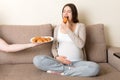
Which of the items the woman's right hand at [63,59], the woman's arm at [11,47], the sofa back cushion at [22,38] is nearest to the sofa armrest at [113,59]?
the woman's right hand at [63,59]

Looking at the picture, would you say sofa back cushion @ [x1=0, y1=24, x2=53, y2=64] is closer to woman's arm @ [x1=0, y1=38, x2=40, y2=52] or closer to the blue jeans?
woman's arm @ [x1=0, y1=38, x2=40, y2=52]

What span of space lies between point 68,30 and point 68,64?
0.34 metres

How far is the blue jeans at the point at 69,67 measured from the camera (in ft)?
6.49

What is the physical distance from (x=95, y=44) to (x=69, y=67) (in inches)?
20.2

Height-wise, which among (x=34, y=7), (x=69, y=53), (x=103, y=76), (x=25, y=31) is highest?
(x=34, y=7)

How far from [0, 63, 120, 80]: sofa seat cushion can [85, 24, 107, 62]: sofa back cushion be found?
177 millimetres

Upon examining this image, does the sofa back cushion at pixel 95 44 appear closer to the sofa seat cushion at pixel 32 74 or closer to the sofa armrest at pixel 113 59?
the sofa armrest at pixel 113 59

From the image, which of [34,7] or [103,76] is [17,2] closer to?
[34,7]

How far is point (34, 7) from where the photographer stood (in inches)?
102

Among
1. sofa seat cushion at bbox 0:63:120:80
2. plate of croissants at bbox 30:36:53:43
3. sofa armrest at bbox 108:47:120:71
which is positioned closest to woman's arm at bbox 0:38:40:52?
plate of croissants at bbox 30:36:53:43

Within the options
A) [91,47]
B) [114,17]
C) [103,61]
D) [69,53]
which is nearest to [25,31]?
[69,53]

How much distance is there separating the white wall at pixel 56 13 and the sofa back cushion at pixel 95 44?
0.24m

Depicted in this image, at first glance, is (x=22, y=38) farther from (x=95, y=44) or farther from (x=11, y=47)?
(x=95, y=44)

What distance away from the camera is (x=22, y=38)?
2365mm
